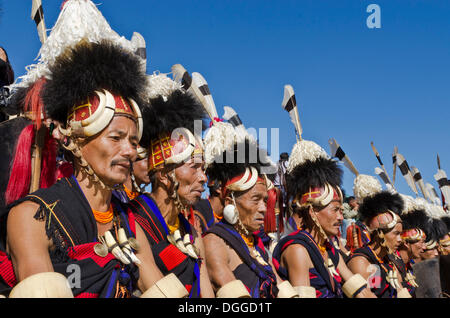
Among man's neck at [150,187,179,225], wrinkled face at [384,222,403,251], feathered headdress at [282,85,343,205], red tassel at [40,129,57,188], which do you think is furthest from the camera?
wrinkled face at [384,222,403,251]

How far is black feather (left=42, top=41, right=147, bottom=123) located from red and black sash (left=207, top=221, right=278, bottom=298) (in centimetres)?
203

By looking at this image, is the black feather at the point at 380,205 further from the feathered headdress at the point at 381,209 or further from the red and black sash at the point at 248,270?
the red and black sash at the point at 248,270

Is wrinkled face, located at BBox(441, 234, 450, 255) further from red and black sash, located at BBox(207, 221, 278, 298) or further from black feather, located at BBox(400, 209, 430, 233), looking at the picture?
red and black sash, located at BBox(207, 221, 278, 298)

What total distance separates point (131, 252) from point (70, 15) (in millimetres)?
1806

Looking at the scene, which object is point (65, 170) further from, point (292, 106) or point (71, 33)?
point (292, 106)

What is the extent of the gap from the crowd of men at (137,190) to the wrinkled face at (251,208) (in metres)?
0.01

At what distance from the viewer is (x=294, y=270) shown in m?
5.59

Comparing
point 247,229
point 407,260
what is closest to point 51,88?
point 247,229

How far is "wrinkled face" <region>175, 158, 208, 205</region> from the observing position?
457 cm

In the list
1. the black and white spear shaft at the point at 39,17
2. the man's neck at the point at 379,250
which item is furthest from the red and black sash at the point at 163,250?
the man's neck at the point at 379,250

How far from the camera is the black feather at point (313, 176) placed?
6.54m

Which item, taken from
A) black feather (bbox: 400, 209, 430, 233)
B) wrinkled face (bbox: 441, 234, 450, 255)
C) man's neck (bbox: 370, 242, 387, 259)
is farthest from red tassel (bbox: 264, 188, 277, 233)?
wrinkled face (bbox: 441, 234, 450, 255)

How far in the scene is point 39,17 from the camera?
4.21 m

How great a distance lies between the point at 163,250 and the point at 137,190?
914 millimetres
